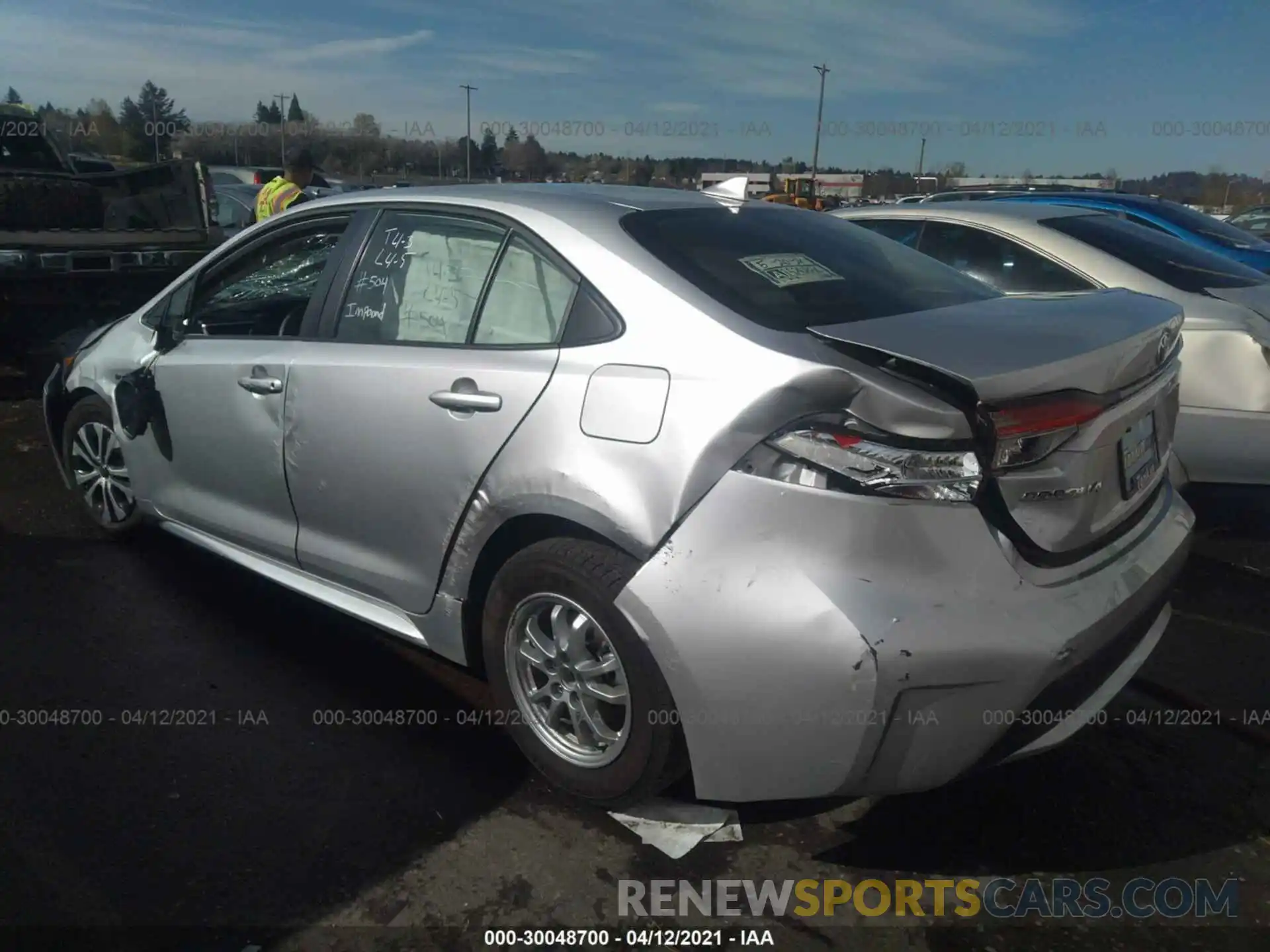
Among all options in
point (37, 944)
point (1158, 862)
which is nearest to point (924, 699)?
point (1158, 862)

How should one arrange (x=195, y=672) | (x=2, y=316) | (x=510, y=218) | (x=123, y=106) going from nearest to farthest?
(x=510, y=218) < (x=195, y=672) < (x=2, y=316) < (x=123, y=106)

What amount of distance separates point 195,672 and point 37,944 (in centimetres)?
131

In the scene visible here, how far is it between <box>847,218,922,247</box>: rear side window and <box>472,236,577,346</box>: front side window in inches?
122

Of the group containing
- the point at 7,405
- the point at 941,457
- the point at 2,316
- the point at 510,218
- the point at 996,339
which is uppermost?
the point at 510,218

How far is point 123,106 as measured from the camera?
5291cm

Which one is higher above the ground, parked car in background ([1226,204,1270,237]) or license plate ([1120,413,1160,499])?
parked car in background ([1226,204,1270,237])

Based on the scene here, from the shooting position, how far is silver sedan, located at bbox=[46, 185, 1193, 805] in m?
2.14

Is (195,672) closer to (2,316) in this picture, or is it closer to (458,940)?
(458,940)

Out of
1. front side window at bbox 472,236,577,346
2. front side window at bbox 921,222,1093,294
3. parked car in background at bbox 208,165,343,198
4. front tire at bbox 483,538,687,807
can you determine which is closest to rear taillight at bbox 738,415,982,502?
front tire at bbox 483,538,687,807

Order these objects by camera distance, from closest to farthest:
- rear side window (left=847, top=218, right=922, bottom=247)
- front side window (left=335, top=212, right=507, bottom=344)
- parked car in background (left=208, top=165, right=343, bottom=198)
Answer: front side window (left=335, top=212, right=507, bottom=344) < rear side window (left=847, top=218, right=922, bottom=247) < parked car in background (left=208, top=165, right=343, bottom=198)

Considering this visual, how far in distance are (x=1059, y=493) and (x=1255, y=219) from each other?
762 inches

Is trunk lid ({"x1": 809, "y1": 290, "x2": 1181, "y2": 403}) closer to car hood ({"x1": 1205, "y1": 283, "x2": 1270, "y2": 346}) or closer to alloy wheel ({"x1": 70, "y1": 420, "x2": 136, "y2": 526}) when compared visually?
car hood ({"x1": 1205, "y1": 283, "x2": 1270, "y2": 346})

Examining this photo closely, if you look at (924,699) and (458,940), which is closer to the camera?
(924,699)

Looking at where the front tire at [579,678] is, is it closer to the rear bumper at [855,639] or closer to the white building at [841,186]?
the rear bumper at [855,639]
